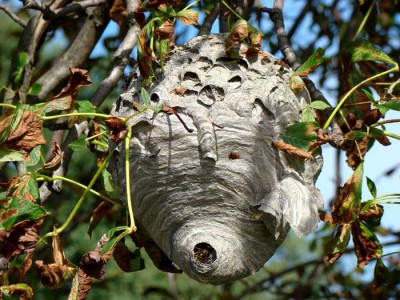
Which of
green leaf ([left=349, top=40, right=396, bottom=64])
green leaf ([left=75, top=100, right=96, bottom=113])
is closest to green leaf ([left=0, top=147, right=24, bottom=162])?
green leaf ([left=75, top=100, right=96, bottom=113])

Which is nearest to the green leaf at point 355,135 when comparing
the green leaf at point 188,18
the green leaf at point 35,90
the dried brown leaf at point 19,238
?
the green leaf at point 188,18

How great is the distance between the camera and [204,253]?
2.09m

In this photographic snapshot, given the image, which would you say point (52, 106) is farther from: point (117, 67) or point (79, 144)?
point (117, 67)

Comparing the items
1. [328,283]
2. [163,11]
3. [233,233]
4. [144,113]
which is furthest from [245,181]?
[328,283]

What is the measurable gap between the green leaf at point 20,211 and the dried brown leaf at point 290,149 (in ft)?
1.91

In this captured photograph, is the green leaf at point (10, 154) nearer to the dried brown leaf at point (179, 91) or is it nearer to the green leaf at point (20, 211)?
the green leaf at point (20, 211)

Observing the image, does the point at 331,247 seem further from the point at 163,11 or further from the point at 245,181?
the point at 163,11

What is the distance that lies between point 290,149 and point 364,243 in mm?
321

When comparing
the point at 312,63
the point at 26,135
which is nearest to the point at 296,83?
the point at 312,63

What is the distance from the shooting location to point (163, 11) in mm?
2285

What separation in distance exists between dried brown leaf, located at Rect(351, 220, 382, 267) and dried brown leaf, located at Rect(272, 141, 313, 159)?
254 millimetres

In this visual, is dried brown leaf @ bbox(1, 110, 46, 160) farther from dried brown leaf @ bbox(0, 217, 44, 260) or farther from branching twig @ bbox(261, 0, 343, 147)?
branching twig @ bbox(261, 0, 343, 147)

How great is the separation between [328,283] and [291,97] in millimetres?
2367

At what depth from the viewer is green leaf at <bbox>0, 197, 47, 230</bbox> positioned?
2.00 meters
